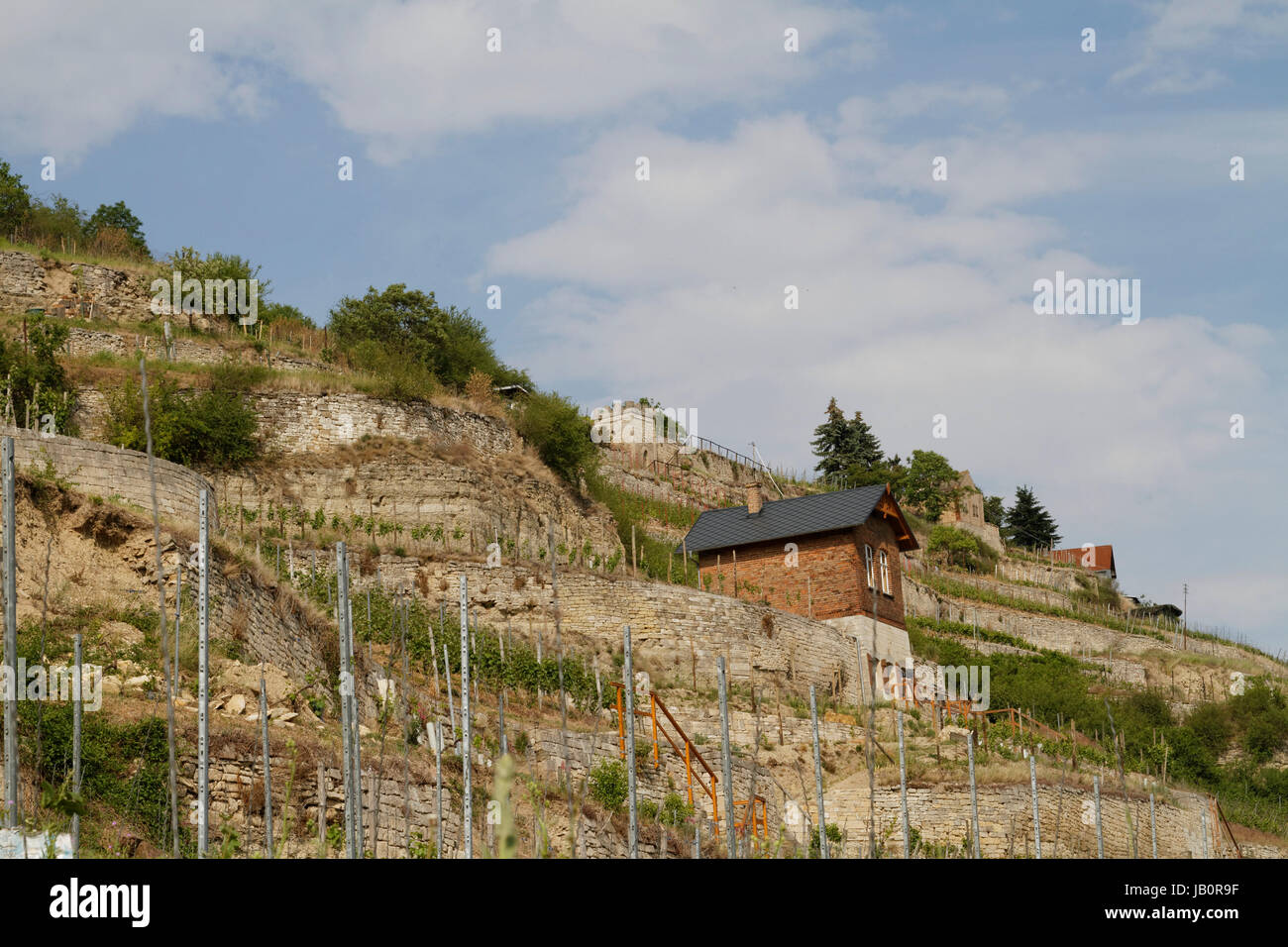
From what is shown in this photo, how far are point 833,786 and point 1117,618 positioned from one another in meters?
35.3

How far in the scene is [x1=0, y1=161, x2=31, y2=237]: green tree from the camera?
40.8 meters

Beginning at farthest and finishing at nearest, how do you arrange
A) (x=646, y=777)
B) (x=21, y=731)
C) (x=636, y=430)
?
(x=636, y=430)
(x=646, y=777)
(x=21, y=731)

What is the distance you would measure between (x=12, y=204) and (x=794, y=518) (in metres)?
25.5

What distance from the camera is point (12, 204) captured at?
135 ft

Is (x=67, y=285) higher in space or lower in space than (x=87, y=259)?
lower

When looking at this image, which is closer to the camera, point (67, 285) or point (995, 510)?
Answer: point (67, 285)

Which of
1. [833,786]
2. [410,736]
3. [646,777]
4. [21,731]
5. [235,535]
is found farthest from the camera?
[235,535]

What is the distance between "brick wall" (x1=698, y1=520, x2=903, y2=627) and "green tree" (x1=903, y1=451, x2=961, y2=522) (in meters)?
29.5

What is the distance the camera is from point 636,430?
5456 cm

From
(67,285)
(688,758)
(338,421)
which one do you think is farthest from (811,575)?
(67,285)

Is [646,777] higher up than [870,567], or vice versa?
[870,567]

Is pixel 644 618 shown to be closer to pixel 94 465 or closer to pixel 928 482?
pixel 94 465
